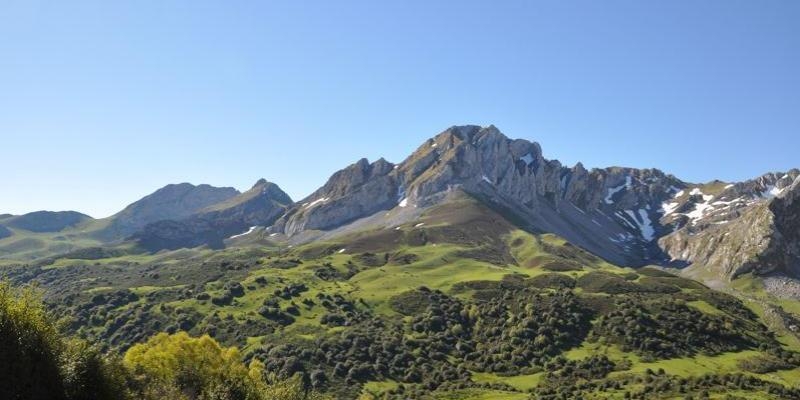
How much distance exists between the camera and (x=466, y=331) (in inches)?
5600

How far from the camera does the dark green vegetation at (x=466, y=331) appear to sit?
351ft

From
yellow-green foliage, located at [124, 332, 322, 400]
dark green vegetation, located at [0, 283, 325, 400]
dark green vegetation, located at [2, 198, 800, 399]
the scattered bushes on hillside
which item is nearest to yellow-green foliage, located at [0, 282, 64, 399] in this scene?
dark green vegetation, located at [0, 283, 325, 400]

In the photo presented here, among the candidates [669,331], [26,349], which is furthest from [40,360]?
[669,331]

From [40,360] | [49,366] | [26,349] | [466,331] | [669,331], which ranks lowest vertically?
[669,331]

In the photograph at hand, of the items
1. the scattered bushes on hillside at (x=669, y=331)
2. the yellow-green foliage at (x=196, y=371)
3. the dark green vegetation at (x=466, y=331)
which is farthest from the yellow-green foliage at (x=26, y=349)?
the scattered bushes on hillside at (x=669, y=331)

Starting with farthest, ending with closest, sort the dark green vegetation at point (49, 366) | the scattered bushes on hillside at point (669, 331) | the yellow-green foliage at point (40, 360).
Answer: the scattered bushes on hillside at point (669, 331) < the dark green vegetation at point (49, 366) < the yellow-green foliage at point (40, 360)

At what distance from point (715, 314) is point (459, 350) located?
7312 cm

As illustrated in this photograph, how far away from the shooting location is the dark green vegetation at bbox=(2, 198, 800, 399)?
4215 inches

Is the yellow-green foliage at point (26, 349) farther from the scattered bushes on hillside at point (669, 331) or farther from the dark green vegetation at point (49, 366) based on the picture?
the scattered bushes on hillside at point (669, 331)

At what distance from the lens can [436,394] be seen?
104 m

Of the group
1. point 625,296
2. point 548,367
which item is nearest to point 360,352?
point 548,367

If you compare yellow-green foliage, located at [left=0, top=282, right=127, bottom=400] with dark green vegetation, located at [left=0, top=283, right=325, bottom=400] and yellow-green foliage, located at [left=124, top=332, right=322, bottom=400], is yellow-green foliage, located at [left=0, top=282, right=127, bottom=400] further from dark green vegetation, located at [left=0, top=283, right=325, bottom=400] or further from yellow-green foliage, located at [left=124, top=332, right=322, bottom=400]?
yellow-green foliage, located at [left=124, top=332, right=322, bottom=400]

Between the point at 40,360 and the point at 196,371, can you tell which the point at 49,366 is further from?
the point at 196,371

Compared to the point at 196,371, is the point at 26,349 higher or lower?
higher
